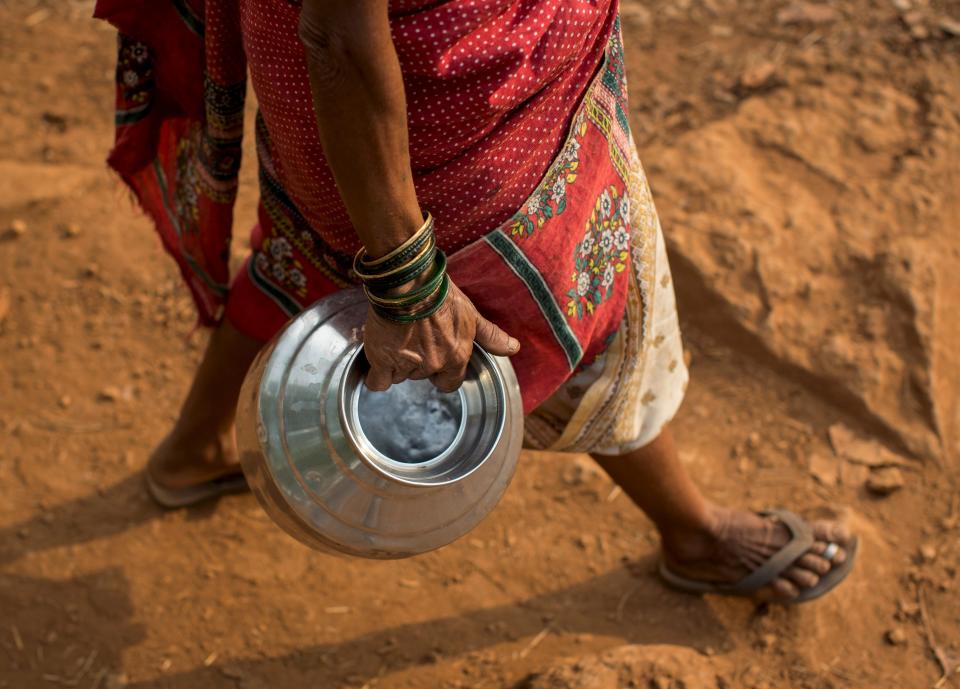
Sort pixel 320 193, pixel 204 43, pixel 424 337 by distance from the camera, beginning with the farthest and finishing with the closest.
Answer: pixel 204 43 → pixel 320 193 → pixel 424 337

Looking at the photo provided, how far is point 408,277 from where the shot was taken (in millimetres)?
1233

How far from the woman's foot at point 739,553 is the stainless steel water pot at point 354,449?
0.92 meters

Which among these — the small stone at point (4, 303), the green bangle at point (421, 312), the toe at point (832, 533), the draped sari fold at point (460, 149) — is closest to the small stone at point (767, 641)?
the toe at point (832, 533)

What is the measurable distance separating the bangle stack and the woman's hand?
2 cm

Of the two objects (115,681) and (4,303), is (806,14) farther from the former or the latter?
(115,681)

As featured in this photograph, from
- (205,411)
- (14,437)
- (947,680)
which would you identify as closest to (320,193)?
(205,411)

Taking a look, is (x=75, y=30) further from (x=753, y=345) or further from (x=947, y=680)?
(x=947, y=680)

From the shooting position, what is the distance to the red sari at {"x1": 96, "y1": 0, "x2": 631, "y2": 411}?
1.27 metres

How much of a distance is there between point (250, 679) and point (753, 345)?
1.56 meters

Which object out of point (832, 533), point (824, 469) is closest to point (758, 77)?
point (824, 469)

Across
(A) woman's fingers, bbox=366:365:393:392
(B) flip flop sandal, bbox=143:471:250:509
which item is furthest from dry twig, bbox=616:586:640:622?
(A) woman's fingers, bbox=366:365:393:392

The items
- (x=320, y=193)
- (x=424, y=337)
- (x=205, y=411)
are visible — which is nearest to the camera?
(x=424, y=337)

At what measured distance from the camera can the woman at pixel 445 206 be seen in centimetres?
120

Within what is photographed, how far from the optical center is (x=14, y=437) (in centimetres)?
255
